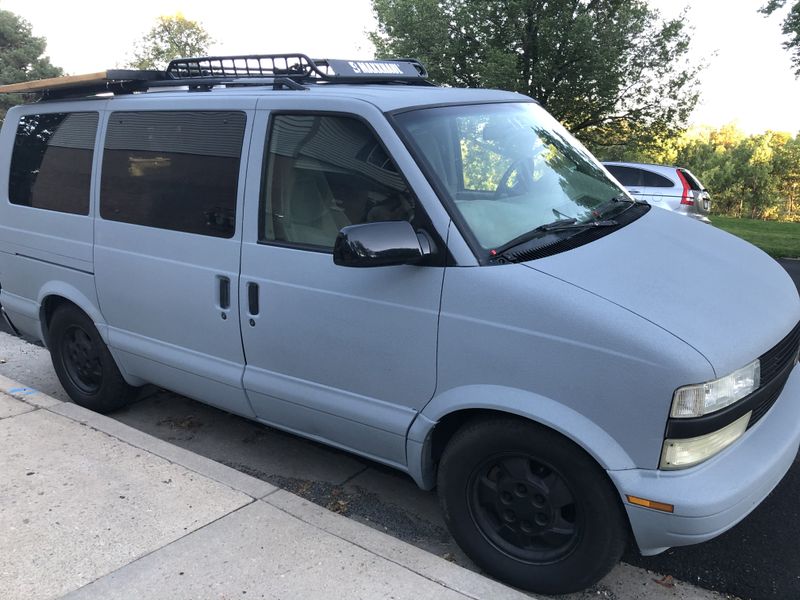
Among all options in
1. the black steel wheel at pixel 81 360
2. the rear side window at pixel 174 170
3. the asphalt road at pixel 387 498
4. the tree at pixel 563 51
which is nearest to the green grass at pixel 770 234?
the tree at pixel 563 51

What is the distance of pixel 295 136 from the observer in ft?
10.5

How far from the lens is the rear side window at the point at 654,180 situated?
11.5 m

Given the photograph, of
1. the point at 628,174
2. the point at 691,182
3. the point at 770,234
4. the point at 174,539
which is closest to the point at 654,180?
the point at 628,174

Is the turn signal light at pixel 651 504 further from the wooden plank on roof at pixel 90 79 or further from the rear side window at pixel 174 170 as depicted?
the wooden plank on roof at pixel 90 79

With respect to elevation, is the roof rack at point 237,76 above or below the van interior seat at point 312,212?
above

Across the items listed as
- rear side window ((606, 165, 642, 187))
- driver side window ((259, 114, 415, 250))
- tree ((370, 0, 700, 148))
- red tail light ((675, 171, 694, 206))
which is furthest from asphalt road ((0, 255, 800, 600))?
tree ((370, 0, 700, 148))

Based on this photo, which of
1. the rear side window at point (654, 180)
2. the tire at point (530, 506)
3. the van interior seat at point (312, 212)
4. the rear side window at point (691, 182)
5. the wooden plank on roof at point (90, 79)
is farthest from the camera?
the rear side window at point (654, 180)

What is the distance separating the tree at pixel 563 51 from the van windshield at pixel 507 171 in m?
15.3

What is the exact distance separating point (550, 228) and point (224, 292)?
5.45 feet

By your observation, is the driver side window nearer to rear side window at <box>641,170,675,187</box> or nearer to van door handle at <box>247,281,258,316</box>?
van door handle at <box>247,281,258,316</box>

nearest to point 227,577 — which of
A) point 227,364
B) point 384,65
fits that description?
point 227,364

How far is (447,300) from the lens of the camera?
8.76 ft

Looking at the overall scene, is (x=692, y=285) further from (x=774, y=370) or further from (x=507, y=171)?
(x=507, y=171)

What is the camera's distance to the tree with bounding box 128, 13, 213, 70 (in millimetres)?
46938
